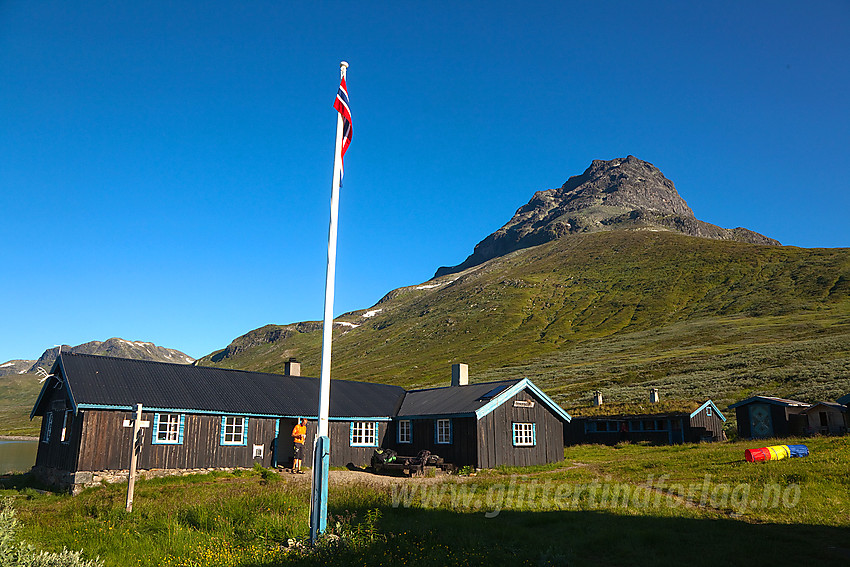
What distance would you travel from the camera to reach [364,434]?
31.3 m

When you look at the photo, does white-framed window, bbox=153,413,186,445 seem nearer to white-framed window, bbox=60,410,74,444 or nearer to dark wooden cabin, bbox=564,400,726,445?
white-framed window, bbox=60,410,74,444

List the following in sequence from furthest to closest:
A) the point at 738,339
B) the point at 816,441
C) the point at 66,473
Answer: the point at 738,339
the point at 816,441
the point at 66,473

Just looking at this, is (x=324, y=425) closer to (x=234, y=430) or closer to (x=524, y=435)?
(x=234, y=430)

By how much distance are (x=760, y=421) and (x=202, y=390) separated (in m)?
34.4

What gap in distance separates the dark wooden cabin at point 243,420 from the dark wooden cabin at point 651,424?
1256cm

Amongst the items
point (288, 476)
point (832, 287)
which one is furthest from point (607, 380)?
point (832, 287)

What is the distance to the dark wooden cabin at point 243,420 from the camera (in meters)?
23.6

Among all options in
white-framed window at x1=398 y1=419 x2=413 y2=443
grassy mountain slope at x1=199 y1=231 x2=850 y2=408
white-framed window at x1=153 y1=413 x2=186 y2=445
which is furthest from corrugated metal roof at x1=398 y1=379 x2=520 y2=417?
grassy mountain slope at x1=199 y1=231 x2=850 y2=408

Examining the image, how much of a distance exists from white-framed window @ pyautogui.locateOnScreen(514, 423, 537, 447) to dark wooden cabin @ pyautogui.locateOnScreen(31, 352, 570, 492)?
0.18 ft

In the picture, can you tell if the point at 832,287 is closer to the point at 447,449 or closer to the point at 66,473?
the point at 447,449

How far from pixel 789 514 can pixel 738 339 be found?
8619 centimetres

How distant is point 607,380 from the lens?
233 ft

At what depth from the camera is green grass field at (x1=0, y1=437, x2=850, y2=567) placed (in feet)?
33.5

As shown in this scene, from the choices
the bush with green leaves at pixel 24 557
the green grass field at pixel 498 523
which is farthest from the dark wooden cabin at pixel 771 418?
the bush with green leaves at pixel 24 557
